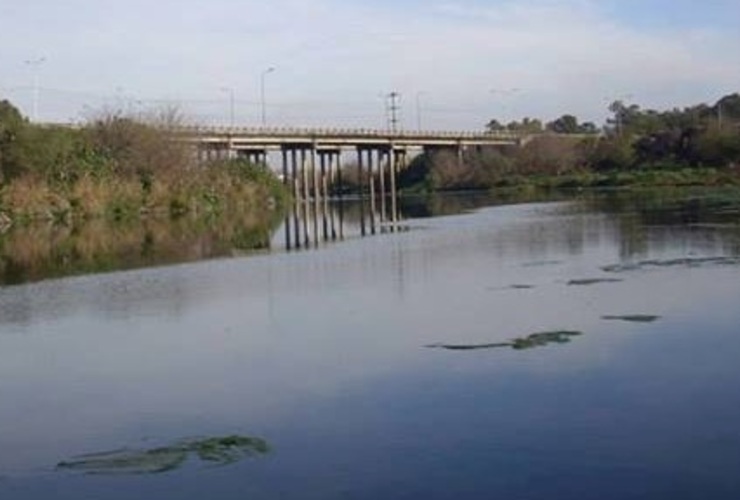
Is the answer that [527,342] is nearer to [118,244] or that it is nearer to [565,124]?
[118,244]

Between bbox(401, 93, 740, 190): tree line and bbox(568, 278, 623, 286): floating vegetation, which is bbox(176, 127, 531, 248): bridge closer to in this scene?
bbox(401, 93, 740, 190): tree line

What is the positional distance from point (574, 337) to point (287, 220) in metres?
51.2

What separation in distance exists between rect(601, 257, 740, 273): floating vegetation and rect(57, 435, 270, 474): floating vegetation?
16617 mm

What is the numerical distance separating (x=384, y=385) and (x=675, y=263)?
1493 centimetres

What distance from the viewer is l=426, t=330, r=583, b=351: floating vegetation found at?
1712cm

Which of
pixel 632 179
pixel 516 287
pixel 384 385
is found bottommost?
pixel 384 385

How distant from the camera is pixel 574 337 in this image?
17672 mm

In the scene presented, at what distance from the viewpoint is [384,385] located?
581 inches

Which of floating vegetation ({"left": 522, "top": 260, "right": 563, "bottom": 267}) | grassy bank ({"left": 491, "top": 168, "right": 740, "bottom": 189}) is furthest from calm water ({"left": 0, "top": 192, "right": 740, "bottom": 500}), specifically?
grassy bank ({"left": 491, "top": 168, "right": 740, "bottom": 189})

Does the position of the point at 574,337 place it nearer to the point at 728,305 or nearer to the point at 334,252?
the point at 728,305

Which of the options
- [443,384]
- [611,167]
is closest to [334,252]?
[443,384]

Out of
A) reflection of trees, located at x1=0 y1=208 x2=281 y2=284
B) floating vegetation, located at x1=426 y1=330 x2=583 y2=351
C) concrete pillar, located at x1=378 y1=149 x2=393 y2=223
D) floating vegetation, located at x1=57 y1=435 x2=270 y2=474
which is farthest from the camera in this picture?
concrete pillar, located at x1=378 y1=149 x2=393 y2=223

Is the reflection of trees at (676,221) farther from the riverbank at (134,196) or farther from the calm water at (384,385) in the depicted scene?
the riverbank at (134,196)

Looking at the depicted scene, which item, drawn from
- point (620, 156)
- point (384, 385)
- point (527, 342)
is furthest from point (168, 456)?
point (620, 156)
